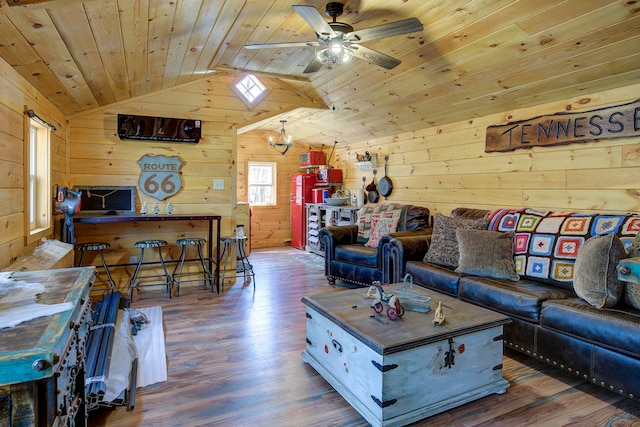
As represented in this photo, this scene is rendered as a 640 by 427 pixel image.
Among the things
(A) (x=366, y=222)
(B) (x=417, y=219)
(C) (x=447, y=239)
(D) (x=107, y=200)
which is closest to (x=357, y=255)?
(A) (x=366, y=222)

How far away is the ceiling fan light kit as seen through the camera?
6.99 metres

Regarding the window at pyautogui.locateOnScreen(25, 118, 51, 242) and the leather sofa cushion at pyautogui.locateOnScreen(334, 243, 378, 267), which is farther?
the leather sofa cushion at pyautogui.locateOnScreen(334, 243, 378, 267)

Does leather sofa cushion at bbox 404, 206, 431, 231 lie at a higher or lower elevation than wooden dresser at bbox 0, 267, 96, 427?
higher

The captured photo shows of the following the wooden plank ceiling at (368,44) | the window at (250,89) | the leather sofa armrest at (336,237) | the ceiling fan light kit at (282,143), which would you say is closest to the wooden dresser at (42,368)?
the wooden plank ceiling at (368,44)

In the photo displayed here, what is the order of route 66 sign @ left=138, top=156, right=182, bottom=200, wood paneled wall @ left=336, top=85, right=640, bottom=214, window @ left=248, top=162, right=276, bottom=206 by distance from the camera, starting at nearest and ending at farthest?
wood paneled wall @ left=336, top=85, right=640, bottom=214 < route 66 sign @ left=138, top=156, right=182, bottom=200 < window @ left=248, top=162, right=276, bottom=206

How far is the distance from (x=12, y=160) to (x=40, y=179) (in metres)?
1.04

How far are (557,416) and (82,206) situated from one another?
4.56m

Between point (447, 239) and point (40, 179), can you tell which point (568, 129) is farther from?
point (40, 179)

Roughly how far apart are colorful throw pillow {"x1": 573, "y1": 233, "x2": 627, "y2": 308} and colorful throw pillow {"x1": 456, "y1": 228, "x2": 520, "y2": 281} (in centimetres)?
61

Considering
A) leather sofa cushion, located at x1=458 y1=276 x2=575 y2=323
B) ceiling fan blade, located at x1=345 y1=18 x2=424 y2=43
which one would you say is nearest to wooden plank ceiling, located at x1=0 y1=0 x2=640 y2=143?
ceiling fan blade, located at x1=345 y1=18 x2=424 y2=43

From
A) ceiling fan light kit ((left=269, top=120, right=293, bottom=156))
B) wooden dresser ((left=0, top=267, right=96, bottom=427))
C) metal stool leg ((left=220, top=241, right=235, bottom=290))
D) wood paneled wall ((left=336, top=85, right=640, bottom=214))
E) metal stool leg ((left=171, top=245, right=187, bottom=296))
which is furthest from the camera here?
ceiling fan light kit ((left=269, top=120, right=293, bottom=156))

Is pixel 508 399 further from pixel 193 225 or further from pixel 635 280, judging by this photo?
pixel 193 225

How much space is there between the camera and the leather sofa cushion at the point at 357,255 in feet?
13.9

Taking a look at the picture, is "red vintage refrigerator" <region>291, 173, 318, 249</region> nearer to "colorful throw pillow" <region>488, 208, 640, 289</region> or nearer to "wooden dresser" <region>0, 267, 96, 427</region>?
"colorful throw pillow" <region>488, 208, 640, 289</region>
